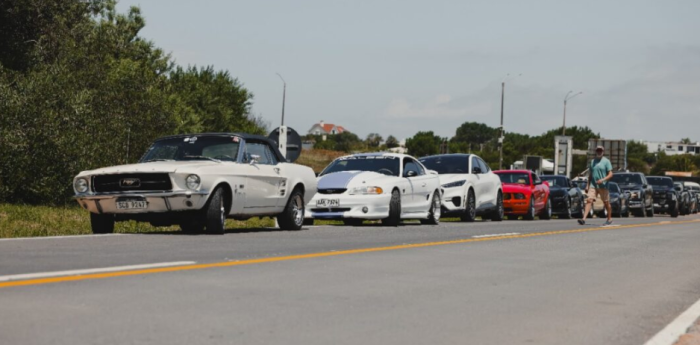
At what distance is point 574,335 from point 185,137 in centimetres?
1033

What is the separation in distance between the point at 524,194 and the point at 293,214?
54.3 feet

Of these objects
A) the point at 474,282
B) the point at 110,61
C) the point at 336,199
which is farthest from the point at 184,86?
the point at 474,282

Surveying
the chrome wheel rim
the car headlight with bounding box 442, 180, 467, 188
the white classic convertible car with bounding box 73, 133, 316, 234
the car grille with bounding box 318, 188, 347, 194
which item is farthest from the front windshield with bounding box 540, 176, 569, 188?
the white classic convertible car with bounding box 73, 133, 316, 234

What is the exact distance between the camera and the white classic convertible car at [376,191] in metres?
19.6

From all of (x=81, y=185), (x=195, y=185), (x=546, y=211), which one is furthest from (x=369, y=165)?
(x=546, y=211)

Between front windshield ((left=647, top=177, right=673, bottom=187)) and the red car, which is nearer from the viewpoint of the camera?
the red car

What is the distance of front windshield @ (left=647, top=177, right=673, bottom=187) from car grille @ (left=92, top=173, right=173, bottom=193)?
39248 mm

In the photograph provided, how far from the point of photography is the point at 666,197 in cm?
4797

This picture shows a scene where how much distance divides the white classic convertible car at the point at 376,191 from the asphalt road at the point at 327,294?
6201 mm

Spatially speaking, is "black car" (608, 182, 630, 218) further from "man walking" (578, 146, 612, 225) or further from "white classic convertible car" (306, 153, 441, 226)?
"white classic convertible car" (306, 153, 441, 226)

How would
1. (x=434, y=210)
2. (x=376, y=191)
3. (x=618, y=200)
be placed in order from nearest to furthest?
(x=376, y=191) < (x=434, y=210) < (x=618, y=200)

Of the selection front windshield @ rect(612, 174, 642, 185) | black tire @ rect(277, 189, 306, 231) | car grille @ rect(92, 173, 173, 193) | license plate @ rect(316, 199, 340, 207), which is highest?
front windshield @ rect(612, 174, 642, 185)

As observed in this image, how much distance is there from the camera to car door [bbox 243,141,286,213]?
50.8 ft

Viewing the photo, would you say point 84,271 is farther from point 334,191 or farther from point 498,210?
point 498,210
